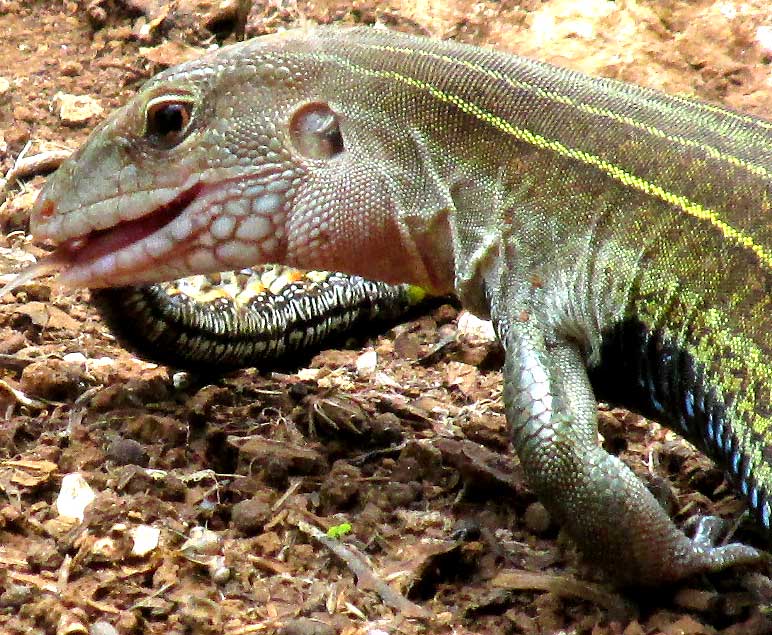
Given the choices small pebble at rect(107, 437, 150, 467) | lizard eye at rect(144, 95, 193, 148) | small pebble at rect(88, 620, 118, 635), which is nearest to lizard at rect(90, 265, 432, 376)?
small pebble at rect(107, 437, 150, 467)

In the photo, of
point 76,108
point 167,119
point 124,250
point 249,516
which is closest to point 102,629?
point 249,516

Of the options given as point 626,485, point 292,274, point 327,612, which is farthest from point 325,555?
point 292,274

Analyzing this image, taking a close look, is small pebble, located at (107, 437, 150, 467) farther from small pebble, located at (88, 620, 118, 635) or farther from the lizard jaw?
small pebble, located at (88, 620, 118, 635)

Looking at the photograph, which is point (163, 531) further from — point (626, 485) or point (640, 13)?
point (640, 13)

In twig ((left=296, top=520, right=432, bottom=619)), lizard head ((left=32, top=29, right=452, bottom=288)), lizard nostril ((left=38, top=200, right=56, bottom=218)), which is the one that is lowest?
twig ((left=296, top=520, right=432, bottom=619))

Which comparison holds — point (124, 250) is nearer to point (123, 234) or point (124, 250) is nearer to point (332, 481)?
point (123, 234)

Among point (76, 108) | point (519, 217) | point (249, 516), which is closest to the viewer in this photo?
point (519, 217)
